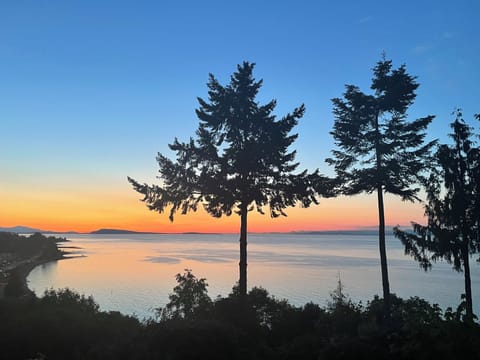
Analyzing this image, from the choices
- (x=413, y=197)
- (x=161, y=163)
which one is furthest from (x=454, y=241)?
(x=161, y=163)

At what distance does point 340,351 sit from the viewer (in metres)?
9.30

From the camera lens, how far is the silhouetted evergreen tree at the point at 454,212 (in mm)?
17922

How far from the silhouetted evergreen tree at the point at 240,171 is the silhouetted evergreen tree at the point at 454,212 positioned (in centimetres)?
573

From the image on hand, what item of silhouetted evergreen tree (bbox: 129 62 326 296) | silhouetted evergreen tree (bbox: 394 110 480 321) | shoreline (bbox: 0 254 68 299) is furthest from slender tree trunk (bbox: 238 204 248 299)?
shoreline (bbox: 0 254 68 299)

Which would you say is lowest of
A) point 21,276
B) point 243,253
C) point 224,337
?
point 21,276

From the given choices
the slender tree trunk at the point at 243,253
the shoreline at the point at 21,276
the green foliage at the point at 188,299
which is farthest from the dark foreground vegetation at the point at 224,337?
the shoreline at the point at 21,276

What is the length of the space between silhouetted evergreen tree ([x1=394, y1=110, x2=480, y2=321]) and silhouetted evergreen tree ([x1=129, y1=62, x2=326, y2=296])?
18.8 feet

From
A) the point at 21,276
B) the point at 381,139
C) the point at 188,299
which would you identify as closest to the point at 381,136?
the point at 381,139

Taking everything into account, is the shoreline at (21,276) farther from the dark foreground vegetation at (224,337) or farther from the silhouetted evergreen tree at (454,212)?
the silhouetted evergreen tree at (454,212)

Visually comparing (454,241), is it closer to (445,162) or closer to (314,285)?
(445,162)

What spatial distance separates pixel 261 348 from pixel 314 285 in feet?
134

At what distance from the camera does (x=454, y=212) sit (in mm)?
18172

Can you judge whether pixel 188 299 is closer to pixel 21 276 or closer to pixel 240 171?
pixel 240 171

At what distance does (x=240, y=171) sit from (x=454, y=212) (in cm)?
1072
